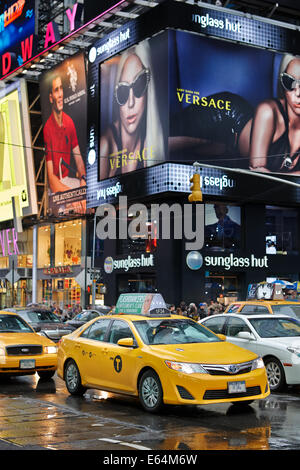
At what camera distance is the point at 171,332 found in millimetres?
11844

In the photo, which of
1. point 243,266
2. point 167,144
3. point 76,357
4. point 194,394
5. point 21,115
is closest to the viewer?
point 194,394

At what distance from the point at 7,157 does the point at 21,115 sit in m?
4.59

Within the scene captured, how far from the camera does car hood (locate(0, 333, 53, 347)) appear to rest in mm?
14992

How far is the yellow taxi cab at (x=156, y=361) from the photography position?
409 inches

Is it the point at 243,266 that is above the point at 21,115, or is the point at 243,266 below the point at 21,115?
below

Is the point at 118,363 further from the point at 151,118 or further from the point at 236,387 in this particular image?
the point at 151,118

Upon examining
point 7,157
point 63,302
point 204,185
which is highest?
point 7,157

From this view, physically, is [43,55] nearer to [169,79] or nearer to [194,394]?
[169,79]

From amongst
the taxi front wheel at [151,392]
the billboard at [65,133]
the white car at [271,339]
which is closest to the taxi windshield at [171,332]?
the taxi front wheel at [151,392]

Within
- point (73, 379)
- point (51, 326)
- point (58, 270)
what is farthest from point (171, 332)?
point (58, 270)

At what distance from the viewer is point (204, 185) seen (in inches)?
1585

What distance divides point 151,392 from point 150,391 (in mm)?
36

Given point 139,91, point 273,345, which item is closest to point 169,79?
point 139,91

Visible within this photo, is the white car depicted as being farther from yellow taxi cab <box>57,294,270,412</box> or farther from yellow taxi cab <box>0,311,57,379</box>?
yellow taxi cab <box>0,311,57,379</box>
